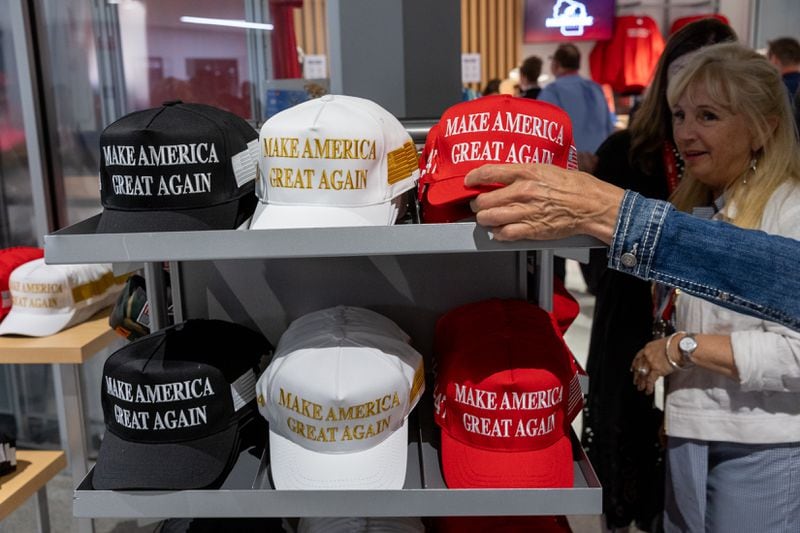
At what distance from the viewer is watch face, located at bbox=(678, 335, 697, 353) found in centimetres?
161

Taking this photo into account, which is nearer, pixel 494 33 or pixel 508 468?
pixel 508 468

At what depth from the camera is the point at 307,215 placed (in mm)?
1083

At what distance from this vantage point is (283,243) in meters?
1.01

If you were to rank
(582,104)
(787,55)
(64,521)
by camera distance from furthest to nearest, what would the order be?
1. (582,104)
2. (787,55)
3. (64,521)

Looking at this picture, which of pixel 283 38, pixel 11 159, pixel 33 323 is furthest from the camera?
pixel 283 38

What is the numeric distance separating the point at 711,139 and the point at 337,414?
1.12m

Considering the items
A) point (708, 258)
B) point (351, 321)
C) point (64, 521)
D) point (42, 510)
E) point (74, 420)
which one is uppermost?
point (708, 258)

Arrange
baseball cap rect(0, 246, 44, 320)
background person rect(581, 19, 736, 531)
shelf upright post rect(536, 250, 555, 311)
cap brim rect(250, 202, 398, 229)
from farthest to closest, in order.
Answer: baseball cap rect(0, 246, 44, 320) < background person rect(581, 19, 736, 531) < shelf upright post rect(536, 250, 555, 311) < cap brim rect(250, 202, 398, 229)

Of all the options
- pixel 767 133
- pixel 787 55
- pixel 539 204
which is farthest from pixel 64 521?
pixel 787 55

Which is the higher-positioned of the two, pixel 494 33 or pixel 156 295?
pixel 494 33

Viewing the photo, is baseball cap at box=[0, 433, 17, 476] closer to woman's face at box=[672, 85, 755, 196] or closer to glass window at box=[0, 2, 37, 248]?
glass window at box=[0, 2, 37, 248]

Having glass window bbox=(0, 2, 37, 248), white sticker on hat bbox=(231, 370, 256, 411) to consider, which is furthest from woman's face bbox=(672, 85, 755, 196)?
glass window bbox=(0, 2, 37, 248)

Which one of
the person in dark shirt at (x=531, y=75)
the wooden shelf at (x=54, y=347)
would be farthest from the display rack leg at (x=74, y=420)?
the person in dark shirt at (x=531, y=75)

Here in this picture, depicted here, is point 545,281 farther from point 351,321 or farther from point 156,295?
point 156,295
